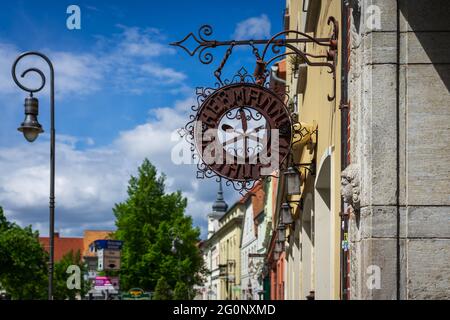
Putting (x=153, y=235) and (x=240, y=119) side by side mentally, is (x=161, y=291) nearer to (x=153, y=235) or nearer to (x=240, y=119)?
(x=153, y=235)

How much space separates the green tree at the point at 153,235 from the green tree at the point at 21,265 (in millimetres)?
12932

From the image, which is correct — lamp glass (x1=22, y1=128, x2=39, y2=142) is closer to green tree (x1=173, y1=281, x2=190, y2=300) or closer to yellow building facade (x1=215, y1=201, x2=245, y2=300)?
green tree (x1=173, y1=281, x2=190, y2=300)

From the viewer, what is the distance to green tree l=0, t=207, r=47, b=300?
60406mm

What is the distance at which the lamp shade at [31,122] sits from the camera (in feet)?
44.9

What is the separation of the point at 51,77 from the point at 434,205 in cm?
983

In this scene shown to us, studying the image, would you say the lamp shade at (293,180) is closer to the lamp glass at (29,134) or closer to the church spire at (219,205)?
the lamp glass at (29,134)

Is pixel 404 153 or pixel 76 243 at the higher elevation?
pixel 404 153

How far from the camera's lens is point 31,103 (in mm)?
13766

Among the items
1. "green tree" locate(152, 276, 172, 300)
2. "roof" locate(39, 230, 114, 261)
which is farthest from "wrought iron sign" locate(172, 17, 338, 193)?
"roof" locate(39, 230, 114, 261)

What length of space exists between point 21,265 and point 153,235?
15184 mm

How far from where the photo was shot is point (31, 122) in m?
13.8

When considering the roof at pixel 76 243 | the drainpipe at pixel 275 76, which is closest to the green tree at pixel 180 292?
the drainpipe at pixel 275 76

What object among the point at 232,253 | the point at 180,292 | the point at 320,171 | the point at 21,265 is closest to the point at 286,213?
the point at 320,171
